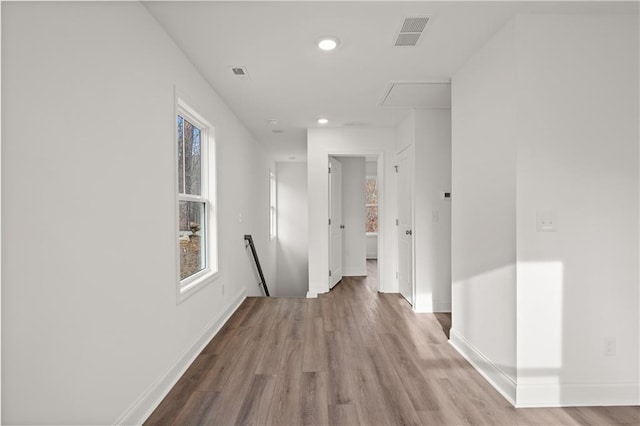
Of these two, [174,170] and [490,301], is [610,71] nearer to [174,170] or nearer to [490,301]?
[490,301]

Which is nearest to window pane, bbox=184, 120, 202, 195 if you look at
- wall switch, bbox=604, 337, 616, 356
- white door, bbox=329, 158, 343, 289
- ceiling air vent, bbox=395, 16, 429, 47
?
ceiling air vent, bbox=395, 16, 429, 47

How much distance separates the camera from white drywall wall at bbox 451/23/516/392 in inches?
88.4

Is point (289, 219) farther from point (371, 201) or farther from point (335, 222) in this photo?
point (335, 222)

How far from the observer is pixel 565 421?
78.7 inches

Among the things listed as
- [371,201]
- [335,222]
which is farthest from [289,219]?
[335,222]

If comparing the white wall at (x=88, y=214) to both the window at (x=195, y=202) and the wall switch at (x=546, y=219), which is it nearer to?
the window at (x=195, y=202)

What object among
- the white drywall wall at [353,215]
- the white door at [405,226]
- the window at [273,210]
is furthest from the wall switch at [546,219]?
the window at [273,210]

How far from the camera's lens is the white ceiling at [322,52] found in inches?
82.7

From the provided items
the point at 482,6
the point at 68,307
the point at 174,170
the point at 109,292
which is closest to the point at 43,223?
the point at 68,307

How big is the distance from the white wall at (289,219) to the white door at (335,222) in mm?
2709

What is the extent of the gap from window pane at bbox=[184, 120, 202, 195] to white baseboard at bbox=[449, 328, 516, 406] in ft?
8.72

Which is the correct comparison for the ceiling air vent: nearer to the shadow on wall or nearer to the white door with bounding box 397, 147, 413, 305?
the shadow on wall

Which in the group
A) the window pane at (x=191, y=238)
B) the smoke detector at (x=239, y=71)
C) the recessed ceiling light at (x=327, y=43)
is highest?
the smoke detector at (x=239, y=71)

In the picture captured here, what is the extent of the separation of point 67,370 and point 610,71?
3.23 meters
